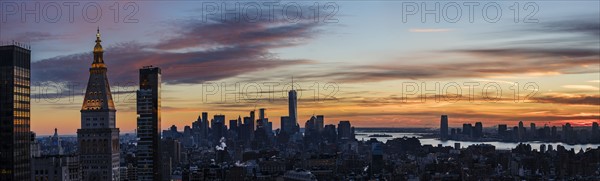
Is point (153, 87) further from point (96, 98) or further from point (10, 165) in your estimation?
point (10, 165)

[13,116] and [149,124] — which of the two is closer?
[13,116]

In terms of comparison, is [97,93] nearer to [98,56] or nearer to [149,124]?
[98,56]

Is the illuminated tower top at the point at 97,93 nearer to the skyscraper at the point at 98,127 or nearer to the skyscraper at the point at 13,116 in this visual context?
the skyscraper at the point at 98,127

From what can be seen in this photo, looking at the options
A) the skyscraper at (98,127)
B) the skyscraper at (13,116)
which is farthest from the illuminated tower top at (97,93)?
the skyscraper at (13,116)

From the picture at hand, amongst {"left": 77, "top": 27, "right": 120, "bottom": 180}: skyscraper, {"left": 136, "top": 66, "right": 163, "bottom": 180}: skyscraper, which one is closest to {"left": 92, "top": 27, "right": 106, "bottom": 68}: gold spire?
{"left": 77, "top": 27, "right": 120, "bottom": 180}: skyscraper

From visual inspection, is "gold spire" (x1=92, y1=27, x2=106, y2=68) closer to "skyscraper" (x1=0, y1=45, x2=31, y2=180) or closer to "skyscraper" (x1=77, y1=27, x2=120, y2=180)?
"skyscraper" (x1=77, y1=27, x2=120, y2=180)

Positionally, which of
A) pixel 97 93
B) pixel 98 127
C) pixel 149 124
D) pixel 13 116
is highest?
pixel 97 93

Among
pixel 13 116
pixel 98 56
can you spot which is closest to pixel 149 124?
pixel 98 56
